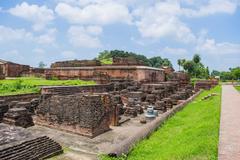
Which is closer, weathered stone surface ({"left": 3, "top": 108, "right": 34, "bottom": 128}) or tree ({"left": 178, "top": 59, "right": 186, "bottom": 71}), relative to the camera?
weathered stone surface ({"left": 3, "top": 108, "right": 34, "bottom": 128})

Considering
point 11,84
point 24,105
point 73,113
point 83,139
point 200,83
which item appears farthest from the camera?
point 200,83

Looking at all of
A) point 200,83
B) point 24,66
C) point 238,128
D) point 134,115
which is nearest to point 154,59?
point 200,83

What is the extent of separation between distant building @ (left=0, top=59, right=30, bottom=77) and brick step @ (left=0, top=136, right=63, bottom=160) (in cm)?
1812

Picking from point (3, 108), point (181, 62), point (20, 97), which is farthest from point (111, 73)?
point (181, 62)

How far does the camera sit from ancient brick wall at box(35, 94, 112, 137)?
31.5 ft

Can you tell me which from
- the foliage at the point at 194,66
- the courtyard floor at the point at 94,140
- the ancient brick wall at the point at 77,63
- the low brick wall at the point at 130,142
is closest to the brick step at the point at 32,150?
the courtyard floor at the point at 94,140

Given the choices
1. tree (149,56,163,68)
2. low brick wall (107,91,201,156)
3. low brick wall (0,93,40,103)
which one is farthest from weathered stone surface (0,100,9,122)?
tree (149,56,163,68)

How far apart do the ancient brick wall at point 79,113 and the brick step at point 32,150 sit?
6.53 ft

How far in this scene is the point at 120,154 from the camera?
6.58 meters

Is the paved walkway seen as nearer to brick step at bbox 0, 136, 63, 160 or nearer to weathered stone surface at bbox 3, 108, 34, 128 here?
brick step at bbox 0, 136, 63, 160

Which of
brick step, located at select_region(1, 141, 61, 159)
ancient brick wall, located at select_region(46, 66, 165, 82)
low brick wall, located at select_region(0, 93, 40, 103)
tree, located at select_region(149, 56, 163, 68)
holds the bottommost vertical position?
brick step, located at select_region(1, 141, 61, 159)

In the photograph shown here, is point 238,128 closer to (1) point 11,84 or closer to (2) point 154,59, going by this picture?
(1) point 11,84

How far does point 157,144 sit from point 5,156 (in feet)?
14.2

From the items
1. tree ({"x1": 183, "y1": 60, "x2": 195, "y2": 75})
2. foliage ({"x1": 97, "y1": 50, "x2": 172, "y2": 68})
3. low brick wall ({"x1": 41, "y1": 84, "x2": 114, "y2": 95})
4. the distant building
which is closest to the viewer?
low brick wall ({"x1": 41, "y1": 84, "x2": 114, "y2": 95})
